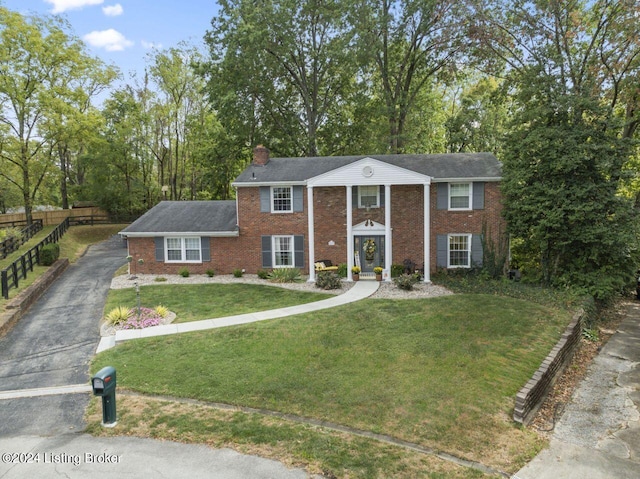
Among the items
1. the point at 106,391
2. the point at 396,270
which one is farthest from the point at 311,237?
the point at 106,391

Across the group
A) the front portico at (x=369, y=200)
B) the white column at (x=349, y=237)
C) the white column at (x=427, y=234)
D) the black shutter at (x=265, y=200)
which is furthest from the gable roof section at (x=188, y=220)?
the white column at (x=427, y=234)

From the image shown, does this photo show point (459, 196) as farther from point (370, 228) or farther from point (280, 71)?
point (280, 71)

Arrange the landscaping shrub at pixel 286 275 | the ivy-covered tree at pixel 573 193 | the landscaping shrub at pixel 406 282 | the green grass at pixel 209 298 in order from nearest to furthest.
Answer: the green grass at pixel 209 298
the ivy-covered tree at pixel 573 193
the landscaping shrub at pixel 406 282
the landscaping shrub at pixel 286 275

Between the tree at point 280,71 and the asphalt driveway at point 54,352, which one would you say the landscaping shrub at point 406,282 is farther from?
the tree at point 280,71

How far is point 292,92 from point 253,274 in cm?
1840

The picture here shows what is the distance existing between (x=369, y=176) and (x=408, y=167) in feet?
11.4

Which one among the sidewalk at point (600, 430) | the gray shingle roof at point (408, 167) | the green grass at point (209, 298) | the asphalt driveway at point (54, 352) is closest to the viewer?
the sidewalk at point (600, 430)

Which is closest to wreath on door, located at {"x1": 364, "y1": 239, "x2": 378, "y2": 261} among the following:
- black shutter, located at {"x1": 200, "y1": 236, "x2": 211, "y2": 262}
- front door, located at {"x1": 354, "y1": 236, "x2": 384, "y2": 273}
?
front door, located at {"x1": 354, "y1": 236, "x2": 384, "y2": 273}

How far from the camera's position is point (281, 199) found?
2142cm

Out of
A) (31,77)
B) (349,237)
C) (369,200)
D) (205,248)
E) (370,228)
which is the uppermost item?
(31,77)

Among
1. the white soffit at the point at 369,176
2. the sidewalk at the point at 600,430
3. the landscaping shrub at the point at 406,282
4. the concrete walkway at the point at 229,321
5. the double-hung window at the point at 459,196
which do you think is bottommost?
the sidewalk at the point at 600,430

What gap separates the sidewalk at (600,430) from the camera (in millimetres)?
7180

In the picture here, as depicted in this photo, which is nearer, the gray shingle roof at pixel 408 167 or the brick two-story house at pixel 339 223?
the brick two-story house at pixel 339 223

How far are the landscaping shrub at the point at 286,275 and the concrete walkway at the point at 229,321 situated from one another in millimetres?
3339
